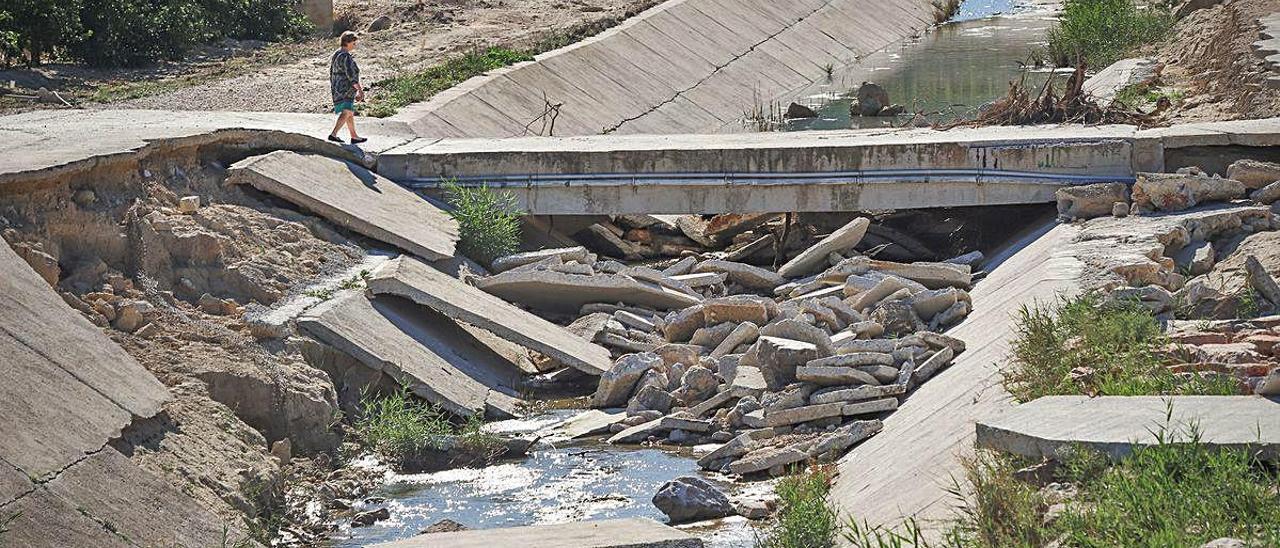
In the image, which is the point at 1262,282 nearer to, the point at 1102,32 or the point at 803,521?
the point at 803,521

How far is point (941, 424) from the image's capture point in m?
10.5

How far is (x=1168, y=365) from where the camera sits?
9945 mm

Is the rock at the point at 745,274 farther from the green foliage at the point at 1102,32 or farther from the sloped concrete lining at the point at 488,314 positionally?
the green foliage at the point at 1102,32

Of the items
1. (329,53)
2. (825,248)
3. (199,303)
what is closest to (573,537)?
(199,303)


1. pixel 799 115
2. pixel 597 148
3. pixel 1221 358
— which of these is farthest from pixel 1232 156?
pixel 799 115

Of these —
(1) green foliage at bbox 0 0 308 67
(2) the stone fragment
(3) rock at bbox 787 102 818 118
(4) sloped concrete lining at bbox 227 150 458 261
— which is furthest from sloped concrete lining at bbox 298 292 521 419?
(3) rock at bbox 787 102 818 118

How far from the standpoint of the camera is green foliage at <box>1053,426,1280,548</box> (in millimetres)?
7277

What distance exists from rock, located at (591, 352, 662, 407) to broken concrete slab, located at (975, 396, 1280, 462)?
469cm

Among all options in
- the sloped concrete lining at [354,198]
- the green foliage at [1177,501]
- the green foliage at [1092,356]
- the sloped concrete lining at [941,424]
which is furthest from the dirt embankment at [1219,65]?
the green foliage at [1177,501]

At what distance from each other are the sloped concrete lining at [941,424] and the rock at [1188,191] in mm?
1565

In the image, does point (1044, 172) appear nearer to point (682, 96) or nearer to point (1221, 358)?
point (1221, 358)

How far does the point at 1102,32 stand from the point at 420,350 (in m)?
17.9

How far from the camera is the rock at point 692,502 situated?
10625 mm

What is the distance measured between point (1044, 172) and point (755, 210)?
2.69m
